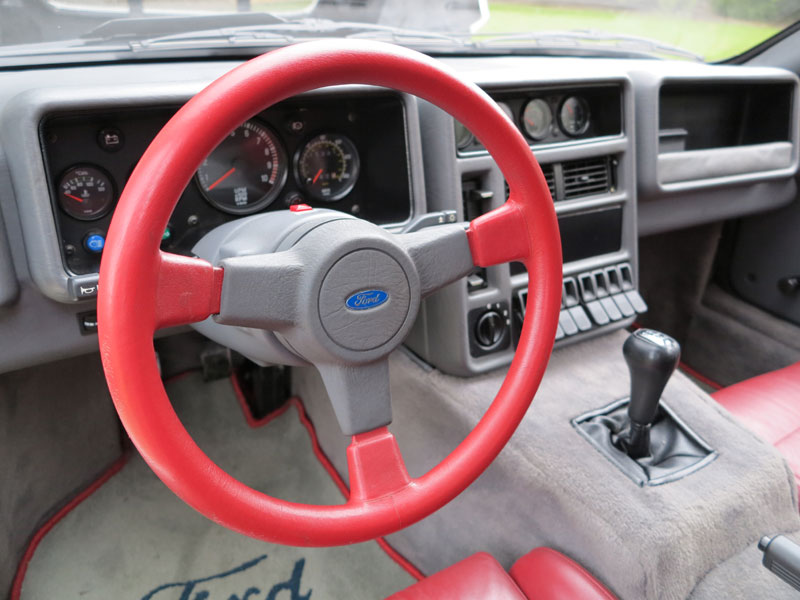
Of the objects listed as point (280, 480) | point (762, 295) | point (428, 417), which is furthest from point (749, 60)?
point (280, 480)

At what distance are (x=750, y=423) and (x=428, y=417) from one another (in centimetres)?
67

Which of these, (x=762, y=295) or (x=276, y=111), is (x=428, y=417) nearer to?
(x=276, y=111)

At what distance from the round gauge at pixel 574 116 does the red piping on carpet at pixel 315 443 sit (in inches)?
38.1

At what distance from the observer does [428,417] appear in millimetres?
1301

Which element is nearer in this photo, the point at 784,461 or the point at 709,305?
the point at 784,461

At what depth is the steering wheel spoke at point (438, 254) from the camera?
774 mm

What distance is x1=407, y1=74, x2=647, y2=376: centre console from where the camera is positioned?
3.88 ft

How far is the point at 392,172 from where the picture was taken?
112 centimetres

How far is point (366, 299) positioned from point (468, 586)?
1.68 ft

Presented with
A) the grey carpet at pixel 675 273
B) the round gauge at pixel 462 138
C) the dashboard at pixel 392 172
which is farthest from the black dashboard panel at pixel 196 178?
the grey carpet at pixel 675 273

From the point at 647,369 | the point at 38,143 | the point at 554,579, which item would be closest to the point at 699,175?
the point at 647,369

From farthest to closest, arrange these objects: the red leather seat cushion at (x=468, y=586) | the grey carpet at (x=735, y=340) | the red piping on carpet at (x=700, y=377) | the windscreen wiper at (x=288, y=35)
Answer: the red piping on carpet at (x=700, y=377), the grey carpet at (x=735, y=340), the windscreen wiper at (x=288, y=35), the red leather seat cushion at (x=468, y=586)

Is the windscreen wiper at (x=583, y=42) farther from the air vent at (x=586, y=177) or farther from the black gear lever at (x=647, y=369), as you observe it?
the black gear lever at (x=647, y=369)

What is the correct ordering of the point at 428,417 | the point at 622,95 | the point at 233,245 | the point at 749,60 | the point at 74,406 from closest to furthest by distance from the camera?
1. the point at 233,245
2. the point at 428,417
3. the point at 622,95
4. the point at 74,406
5. the point at 749,60
